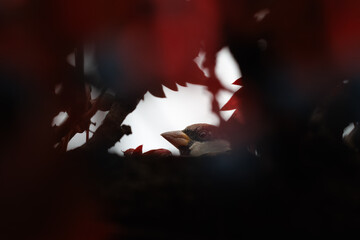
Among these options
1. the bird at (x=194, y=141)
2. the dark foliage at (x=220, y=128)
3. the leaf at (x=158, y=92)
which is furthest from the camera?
the bird at (x=194, y=141)

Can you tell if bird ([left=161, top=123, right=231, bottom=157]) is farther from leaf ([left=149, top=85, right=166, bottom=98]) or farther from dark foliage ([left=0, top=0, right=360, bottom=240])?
dark foliage ([left=0, top=0, right=360, bottom=240])

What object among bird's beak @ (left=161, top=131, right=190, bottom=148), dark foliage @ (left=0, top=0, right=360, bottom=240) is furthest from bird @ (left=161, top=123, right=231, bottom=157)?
dark foliage @ (left=0, top=0, right=360, bottom=240)

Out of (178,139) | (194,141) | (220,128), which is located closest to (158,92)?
(220,128)

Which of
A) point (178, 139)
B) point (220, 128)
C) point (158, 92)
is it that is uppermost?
point (178, 139)

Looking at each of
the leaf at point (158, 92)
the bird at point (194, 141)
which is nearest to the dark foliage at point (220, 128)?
the leaf at point (158, 92)

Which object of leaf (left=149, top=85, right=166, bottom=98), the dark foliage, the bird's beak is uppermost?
the bird's beak

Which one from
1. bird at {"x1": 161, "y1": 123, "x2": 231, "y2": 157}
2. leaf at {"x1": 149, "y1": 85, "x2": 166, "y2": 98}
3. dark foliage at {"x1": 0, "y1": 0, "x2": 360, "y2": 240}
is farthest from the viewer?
bird at {"x1": 161, "y1": 123, "x2": 231, "y2": 157}

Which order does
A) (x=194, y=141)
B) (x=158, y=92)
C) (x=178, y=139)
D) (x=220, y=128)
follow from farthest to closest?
(x=194, y=141), (x=178, y=139), (x=158, y=92), (x=220, y=128)

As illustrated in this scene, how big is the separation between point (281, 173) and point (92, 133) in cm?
67

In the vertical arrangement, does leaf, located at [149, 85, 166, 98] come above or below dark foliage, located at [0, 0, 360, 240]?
above

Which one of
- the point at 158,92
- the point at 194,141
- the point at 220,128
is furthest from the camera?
the point at 194,141

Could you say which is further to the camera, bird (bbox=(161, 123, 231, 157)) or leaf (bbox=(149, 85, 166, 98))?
bird (bbox=(161, 123, 231, 157))

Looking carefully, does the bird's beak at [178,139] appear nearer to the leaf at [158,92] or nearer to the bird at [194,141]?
the bird at [194,141]

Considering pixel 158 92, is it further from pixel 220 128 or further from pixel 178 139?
pixel 178 139
